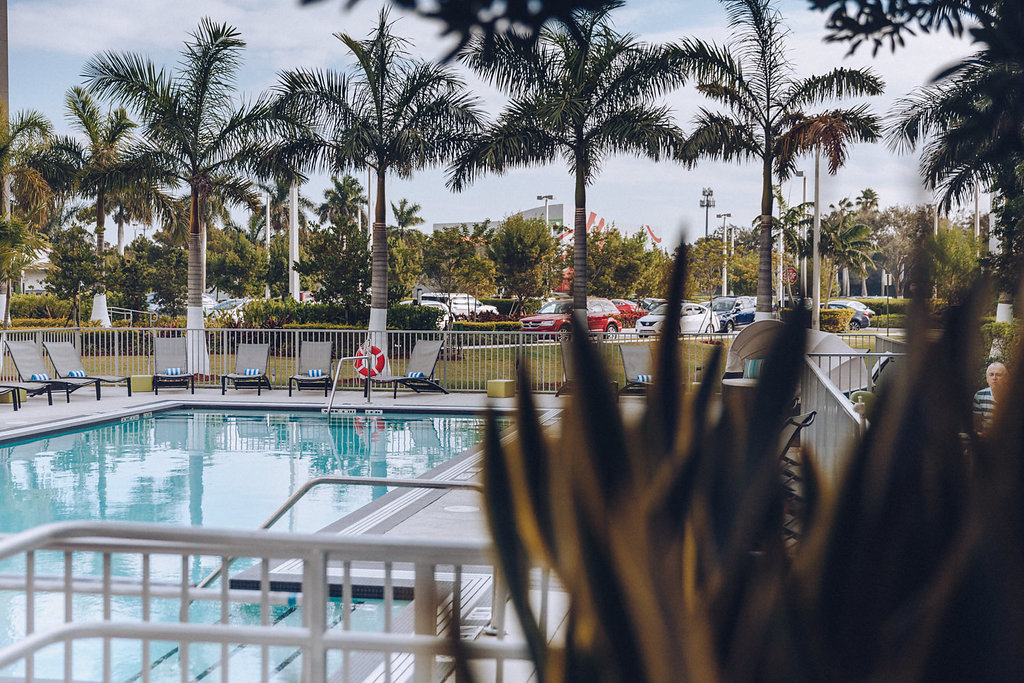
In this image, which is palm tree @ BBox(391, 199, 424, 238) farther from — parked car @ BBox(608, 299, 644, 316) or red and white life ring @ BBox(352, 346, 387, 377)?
red and white life ring @ BBox(352, 346, 387, 377)

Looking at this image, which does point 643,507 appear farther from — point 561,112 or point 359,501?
point 561,112

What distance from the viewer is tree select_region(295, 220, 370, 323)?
26.2 m

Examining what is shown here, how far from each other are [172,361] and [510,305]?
1859cm

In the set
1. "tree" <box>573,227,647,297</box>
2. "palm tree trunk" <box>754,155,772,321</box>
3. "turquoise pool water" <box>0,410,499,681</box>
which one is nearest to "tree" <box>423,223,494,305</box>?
"tree" <box>573,227,647,297</box>

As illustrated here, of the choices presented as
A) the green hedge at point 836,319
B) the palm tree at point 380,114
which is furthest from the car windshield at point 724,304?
the palm tree at point 380,114

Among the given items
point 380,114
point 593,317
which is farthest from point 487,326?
point 593,317

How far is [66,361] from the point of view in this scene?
1811 centimetres

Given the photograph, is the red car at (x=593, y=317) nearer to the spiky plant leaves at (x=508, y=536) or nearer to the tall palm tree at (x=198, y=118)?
the tall palm tree at (x=198, y=118)

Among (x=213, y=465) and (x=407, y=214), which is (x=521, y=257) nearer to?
(x=213, y=465)

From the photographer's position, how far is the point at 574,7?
7.42 feet

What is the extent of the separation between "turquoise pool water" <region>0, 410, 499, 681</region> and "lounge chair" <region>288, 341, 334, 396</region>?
65.6 inches

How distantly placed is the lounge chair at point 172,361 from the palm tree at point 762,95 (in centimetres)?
1239

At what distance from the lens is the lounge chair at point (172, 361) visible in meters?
19.0

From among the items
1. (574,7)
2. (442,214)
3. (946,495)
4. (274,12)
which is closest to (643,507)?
(946,495)
